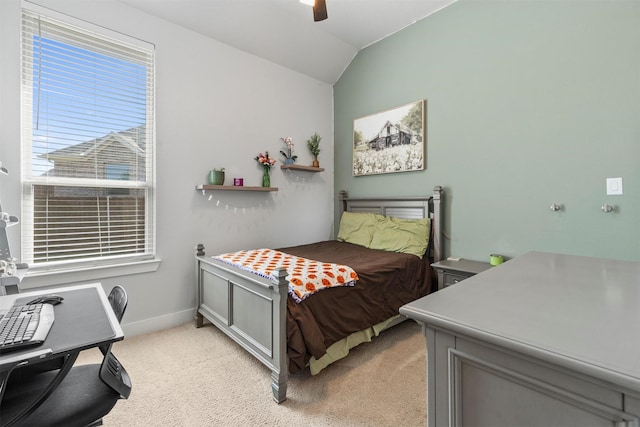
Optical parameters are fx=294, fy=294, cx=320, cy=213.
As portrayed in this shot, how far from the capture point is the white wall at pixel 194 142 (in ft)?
7.22

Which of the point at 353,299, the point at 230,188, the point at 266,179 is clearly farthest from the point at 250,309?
the point at 266,179

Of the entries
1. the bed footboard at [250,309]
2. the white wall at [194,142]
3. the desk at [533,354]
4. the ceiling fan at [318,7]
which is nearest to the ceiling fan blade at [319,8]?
the ceiling fan at [318,7]

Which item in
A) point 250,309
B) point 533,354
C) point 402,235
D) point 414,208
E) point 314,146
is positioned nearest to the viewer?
point 533,354

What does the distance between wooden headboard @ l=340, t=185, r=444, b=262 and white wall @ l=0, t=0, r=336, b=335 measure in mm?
837

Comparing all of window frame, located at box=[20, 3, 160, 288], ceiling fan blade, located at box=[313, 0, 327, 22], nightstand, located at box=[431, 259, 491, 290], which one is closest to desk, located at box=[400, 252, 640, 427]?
nightstand, located at box=[431, 259, 491, 290]

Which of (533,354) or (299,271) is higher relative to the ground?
(533,354)

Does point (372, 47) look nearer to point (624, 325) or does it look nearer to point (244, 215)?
point (244, 215)

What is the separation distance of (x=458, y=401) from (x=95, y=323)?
1.31 m

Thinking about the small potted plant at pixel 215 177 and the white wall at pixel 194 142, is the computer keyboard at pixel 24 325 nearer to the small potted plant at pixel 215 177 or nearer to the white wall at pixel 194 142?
the white wall at pixel 194 142

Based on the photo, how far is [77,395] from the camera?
1.12 meters

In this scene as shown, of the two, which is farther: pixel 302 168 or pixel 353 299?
pixel 302 168

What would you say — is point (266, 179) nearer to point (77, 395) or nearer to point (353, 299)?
point (353, 299)

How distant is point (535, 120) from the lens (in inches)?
97.6

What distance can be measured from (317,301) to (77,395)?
4.15 ft
